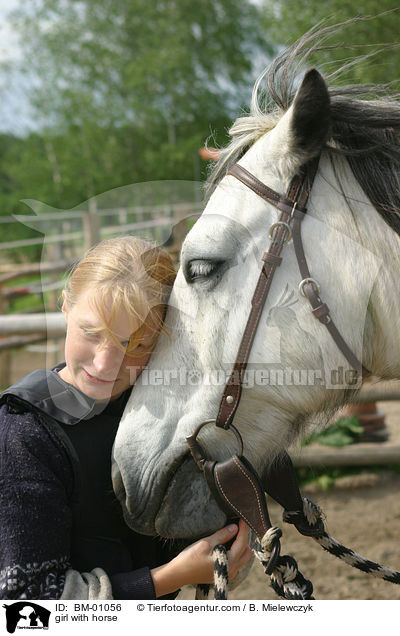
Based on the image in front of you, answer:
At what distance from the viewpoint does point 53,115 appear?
1662 cm

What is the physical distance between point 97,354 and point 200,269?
1.07ft

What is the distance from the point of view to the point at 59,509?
1.25 meters

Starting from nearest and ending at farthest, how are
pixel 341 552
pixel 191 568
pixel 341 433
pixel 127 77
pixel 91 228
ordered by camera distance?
pixel 191 568 < pixel 341 552 < pixel 341 433 < pixel 91 228 < pixel 127 77

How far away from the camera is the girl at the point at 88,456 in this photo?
1.22 metres

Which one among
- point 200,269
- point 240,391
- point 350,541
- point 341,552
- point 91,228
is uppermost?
point 91,228

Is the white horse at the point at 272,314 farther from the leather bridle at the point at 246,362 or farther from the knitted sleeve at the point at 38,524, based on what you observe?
the knitted sleeve at the point at 38,524

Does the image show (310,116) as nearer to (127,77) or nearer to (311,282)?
(311,282)

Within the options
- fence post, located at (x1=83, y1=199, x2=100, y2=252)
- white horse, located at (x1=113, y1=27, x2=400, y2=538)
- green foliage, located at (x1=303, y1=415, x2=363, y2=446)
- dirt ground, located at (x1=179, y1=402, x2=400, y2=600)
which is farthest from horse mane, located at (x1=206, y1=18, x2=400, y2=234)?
fence post, located at (x1=83, y1=199, x2=100, y2=252)

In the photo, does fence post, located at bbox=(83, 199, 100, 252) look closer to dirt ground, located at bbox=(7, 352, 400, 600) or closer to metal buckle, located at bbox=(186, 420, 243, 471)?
dirt ground, located at bbox=(7, 352, 400, 600)

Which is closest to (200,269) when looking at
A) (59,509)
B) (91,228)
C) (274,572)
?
(59,509)

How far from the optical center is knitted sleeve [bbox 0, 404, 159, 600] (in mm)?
1184
